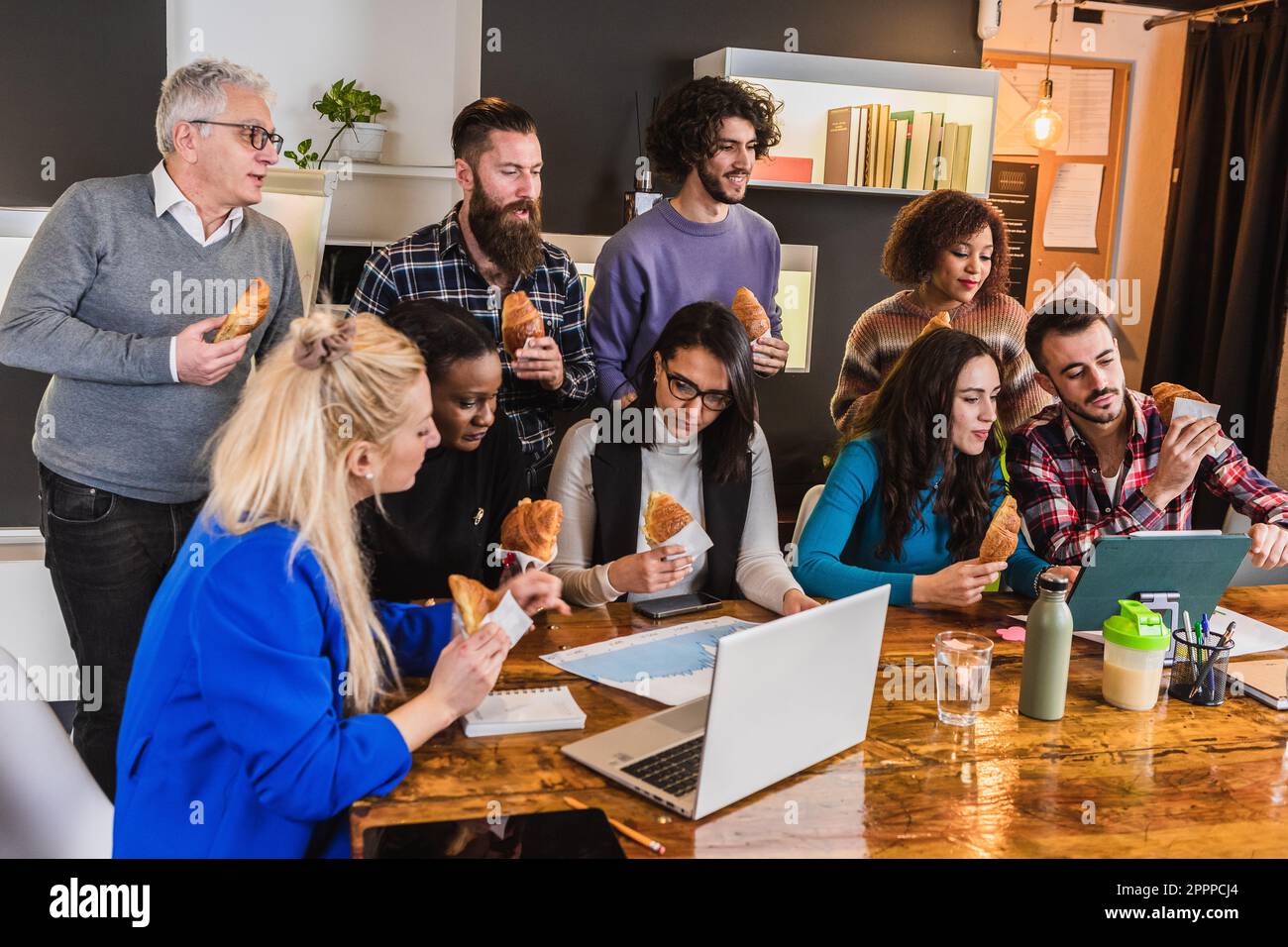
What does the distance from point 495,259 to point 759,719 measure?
1.86 m

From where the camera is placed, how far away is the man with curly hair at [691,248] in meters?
3.34

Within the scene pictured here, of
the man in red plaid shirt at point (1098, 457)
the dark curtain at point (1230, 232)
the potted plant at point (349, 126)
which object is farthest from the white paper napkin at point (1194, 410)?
the potted plant at point (349, 126)

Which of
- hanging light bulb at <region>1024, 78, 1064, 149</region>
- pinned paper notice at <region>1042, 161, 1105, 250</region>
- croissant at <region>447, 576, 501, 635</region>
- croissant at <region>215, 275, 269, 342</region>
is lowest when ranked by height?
croissant at <region>447, 576, 501, 635</region>

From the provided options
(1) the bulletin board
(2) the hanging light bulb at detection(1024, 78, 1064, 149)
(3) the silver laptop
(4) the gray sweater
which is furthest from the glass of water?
(1) the bulletin board

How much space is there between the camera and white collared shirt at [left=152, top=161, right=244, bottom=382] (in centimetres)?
272

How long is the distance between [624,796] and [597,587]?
898 millimetres

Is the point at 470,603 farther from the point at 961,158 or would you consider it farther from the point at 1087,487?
Answer: the point at 961,158

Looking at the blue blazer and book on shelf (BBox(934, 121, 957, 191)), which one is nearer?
the blue blazer

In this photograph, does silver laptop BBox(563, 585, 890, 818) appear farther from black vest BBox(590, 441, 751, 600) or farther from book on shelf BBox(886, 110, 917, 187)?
book on shelf BBox(886, 110, 917, 187)

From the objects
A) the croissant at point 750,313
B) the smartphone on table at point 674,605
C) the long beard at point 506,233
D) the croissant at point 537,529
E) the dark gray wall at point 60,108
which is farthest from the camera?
the dark gray wall at point 60,108

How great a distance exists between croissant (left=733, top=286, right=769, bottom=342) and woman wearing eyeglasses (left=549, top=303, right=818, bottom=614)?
48cm

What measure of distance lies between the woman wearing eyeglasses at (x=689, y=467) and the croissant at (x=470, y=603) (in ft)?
2.43

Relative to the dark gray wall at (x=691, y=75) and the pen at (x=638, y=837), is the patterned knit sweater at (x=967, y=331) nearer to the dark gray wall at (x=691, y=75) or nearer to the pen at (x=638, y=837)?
the dark gray wall at (x=691, y=75)
